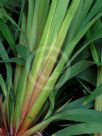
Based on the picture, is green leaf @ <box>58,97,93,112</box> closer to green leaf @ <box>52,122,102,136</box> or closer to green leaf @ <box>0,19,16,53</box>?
green leaf @ <box>52,122,102,136</box>

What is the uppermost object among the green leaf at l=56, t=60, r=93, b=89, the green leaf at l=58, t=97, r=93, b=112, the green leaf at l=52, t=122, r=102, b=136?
the green leaf at l=56, t=60, r=93, b=89

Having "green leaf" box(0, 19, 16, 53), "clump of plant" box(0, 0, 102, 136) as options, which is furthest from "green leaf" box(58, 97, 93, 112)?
"green leaf" box(0, 19, 16, 53)

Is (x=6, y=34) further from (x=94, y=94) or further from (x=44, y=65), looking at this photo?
(x=94, y=94)

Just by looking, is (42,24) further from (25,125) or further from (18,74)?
(25,125)

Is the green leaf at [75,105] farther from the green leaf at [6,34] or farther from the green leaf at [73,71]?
the green leaf at [6,34]

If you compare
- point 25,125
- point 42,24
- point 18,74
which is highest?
point 42,24

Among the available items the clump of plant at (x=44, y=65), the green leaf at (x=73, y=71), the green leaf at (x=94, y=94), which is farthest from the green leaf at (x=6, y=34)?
the green leaf at (x=94, y=94)

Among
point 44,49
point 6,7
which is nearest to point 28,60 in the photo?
point 44,49

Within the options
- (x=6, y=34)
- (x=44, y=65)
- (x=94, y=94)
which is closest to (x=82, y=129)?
(x=94, y=94)
